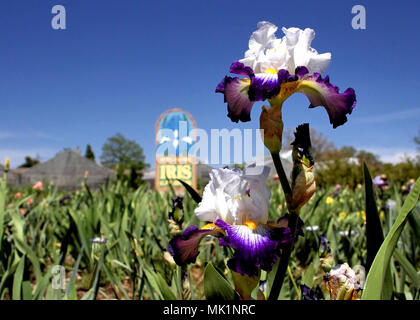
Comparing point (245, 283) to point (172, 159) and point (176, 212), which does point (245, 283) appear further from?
point (172, 159)

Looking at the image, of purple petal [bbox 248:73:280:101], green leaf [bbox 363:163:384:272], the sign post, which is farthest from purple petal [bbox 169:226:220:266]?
the sign post

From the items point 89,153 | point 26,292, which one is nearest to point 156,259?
point 26,292

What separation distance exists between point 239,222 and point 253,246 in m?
0.07

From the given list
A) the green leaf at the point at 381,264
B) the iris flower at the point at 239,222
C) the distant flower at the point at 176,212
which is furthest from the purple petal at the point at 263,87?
the distant flower at the point at 176,212

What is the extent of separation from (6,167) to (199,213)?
4.39ft

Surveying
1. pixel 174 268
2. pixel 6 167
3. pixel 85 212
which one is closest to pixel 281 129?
pixel 174 268

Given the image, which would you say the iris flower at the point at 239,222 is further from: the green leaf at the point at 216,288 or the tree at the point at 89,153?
the tree at the point at 89,153

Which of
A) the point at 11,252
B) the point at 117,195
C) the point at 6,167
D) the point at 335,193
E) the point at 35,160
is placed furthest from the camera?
the point at 35,160

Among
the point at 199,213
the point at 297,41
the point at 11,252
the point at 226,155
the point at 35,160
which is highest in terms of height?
the point at 35,160

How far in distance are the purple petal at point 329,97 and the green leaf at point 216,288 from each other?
0.30 meters

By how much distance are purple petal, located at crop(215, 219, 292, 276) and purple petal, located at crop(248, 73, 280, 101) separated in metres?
0.19

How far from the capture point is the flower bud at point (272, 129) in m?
0.52

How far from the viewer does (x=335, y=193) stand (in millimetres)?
4910
